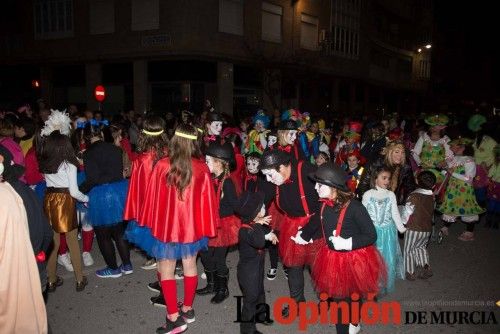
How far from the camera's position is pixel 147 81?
2327 cm

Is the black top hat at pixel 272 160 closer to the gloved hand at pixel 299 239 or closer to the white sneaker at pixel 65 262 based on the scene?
the gloved hand at pixel 299 239

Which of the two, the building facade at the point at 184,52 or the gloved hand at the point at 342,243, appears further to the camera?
the building facade at the point at 184,52

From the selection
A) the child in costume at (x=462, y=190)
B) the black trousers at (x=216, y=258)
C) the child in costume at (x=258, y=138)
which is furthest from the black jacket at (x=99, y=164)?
the child in costume at (x=462, y=190)

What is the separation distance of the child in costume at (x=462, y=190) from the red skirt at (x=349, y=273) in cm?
442

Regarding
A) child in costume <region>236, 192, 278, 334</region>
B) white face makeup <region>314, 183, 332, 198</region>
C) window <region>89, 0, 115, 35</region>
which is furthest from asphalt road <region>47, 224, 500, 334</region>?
window <region>89, 0, 115, 35</region>

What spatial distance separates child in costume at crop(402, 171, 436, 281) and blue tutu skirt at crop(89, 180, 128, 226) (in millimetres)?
3851

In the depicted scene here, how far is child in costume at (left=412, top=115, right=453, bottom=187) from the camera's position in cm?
791

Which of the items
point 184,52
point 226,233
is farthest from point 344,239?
point 184,52

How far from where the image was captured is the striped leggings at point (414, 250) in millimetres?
5777

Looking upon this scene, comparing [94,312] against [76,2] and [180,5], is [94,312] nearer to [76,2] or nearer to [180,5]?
[180,5]

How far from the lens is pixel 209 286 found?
536 cm

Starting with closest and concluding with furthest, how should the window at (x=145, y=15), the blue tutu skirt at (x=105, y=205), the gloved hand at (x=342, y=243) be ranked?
the gloved hand at (x=342, y=243) → the blue tutu skirt at (x=105, y=205) → the window at (x=145, y=15)

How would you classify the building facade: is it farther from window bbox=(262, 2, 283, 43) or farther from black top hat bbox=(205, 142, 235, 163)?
black top hat bbox=(205, 142, 235, 163)

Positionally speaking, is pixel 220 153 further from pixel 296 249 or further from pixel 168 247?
pixel 296 249
